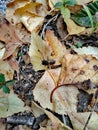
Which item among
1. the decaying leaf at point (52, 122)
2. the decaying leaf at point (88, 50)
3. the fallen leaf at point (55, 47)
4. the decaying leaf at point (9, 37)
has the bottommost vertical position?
the decaying leaf at point (52, 122)

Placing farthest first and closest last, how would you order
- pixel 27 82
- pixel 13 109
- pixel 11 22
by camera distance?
1. pixel 11 22
2. pixel 27 82
3. pixel 13 109

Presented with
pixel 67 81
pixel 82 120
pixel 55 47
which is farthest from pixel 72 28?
pixel 82 120

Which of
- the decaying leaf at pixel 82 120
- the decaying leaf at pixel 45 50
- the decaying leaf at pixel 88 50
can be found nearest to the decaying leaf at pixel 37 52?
the decaying leaf at pixel 45 50

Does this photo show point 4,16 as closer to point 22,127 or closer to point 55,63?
point 55,63

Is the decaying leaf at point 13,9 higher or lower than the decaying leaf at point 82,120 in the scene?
higher

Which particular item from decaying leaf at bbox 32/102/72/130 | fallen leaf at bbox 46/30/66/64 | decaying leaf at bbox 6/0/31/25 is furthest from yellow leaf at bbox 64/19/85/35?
decaying leaf at bbox 32/102/72/130

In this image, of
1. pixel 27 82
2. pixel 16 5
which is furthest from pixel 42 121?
pixel 16 5

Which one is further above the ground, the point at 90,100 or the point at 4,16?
the point at 4,16

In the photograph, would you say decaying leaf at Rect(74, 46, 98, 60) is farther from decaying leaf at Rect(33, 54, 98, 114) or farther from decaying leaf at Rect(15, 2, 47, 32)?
decaying leaf at Rect(15, 2, 47, 32)

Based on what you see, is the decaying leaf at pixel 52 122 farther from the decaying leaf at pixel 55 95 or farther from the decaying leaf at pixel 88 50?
the decaying leaf at pixel 88 50
